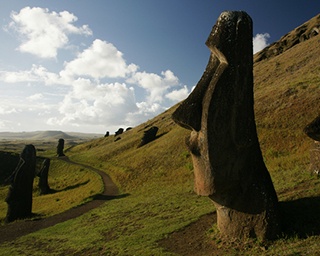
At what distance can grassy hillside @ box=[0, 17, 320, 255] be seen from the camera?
10.1m

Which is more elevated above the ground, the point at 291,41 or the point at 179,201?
the point at 291,41

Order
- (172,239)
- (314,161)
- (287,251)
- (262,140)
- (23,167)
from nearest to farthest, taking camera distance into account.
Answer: (287,251)
(172,239)
(314,161)
(23,167)
(262,140)

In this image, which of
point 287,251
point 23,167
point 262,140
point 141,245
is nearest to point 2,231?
point 23,167

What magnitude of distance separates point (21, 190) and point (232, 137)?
21.7 metres

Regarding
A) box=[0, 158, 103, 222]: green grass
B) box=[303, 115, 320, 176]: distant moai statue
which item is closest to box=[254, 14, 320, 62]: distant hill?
box=[0, 158, 103, 222]: green grass

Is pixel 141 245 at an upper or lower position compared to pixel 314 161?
lower

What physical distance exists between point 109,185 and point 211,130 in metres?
27.9

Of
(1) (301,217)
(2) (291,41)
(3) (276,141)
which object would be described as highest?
(2) (291,41)

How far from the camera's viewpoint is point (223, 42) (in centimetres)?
964

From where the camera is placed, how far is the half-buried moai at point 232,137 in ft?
31.2

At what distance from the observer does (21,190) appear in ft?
82.0

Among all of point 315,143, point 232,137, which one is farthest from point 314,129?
point 232,137

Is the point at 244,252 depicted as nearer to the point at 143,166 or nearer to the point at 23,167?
the point at 23,167

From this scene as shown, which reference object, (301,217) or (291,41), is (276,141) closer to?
(301,217)
